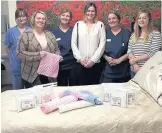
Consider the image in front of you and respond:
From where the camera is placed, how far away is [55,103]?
6.16ft

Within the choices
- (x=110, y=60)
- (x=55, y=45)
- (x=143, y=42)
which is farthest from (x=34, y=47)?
(x=143, y=42)

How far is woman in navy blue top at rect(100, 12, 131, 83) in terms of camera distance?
9.66ft

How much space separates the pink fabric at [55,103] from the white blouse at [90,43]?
103 centimetres

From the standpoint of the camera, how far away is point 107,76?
3.03 metres

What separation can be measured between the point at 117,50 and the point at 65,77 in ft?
2.41

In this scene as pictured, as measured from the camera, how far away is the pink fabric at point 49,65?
288 centimetres

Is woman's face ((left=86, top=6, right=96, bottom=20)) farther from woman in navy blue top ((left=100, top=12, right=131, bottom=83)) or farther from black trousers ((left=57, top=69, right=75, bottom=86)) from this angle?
black trousers ((left=57, top=69, right=75, bottom=86))

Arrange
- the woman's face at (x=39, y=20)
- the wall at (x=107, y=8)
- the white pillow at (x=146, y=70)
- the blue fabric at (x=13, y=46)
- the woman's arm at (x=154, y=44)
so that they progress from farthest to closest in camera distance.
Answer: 1. the wall at (x=107, y=8)
2. the blue fabric at (x=13, y=46)
3. the woman's face at (x=39, y=20)
4. the woman's arm at (x=154, y=44)
5. the white pillow at (x=146, y=70)

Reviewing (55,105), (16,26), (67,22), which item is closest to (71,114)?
(55,105)

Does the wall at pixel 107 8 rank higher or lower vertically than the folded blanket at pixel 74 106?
higher

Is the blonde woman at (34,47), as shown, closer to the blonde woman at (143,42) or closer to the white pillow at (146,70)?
the blonde woman at (143,42)

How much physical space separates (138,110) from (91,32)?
1347 mm

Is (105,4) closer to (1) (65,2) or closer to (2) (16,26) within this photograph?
(1) (65,2)

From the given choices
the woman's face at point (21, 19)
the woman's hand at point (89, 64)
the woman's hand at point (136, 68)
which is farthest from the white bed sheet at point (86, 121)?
the woman's face at point (21, 19)
